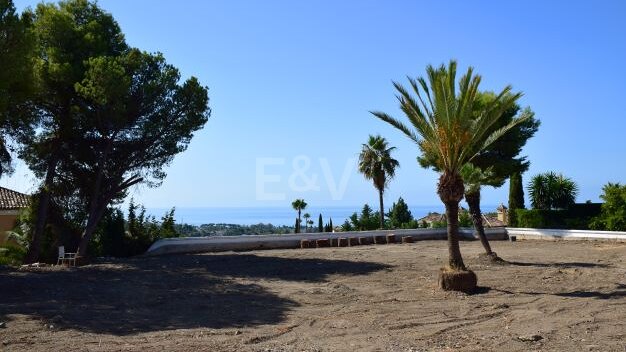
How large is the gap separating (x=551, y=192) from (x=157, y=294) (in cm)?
2373

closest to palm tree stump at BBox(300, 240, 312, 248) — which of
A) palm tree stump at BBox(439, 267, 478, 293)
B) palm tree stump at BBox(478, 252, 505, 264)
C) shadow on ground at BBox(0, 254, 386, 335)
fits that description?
shadow on ground at BBox(0, 254, 386, 335)

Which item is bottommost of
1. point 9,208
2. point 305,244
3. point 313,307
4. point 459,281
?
point 313,307

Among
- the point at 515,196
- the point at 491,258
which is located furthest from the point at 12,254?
the point at 515,196

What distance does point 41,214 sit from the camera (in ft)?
63.6

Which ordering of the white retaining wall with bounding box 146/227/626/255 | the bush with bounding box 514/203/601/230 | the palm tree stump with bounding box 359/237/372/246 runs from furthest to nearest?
→ the bush with bounding box 514/203/601/230, the palm tree stump with bounding box 359/237/372/246, the white retaining wall with bounding box 146/227/626/255

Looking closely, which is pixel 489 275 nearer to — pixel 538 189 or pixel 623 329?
pixel 623 329

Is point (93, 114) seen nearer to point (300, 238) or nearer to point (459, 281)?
point (300, 238)

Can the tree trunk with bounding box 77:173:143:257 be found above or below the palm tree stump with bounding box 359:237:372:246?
above

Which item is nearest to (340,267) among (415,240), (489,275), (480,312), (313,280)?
(313,280)

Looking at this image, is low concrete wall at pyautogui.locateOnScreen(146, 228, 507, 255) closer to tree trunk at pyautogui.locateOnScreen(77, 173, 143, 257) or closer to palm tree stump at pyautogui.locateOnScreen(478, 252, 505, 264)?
tree trunk at pyautogui.locateOnScreen(77, 173, 143, 257)

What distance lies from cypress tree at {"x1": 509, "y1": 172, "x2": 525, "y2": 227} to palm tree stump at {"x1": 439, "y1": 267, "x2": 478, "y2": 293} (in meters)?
19.9

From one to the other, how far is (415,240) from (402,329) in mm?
18759

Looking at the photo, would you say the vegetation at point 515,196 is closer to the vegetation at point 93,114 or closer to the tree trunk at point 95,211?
the vegetation at point 93,114

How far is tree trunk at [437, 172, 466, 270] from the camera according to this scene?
42.9ft
